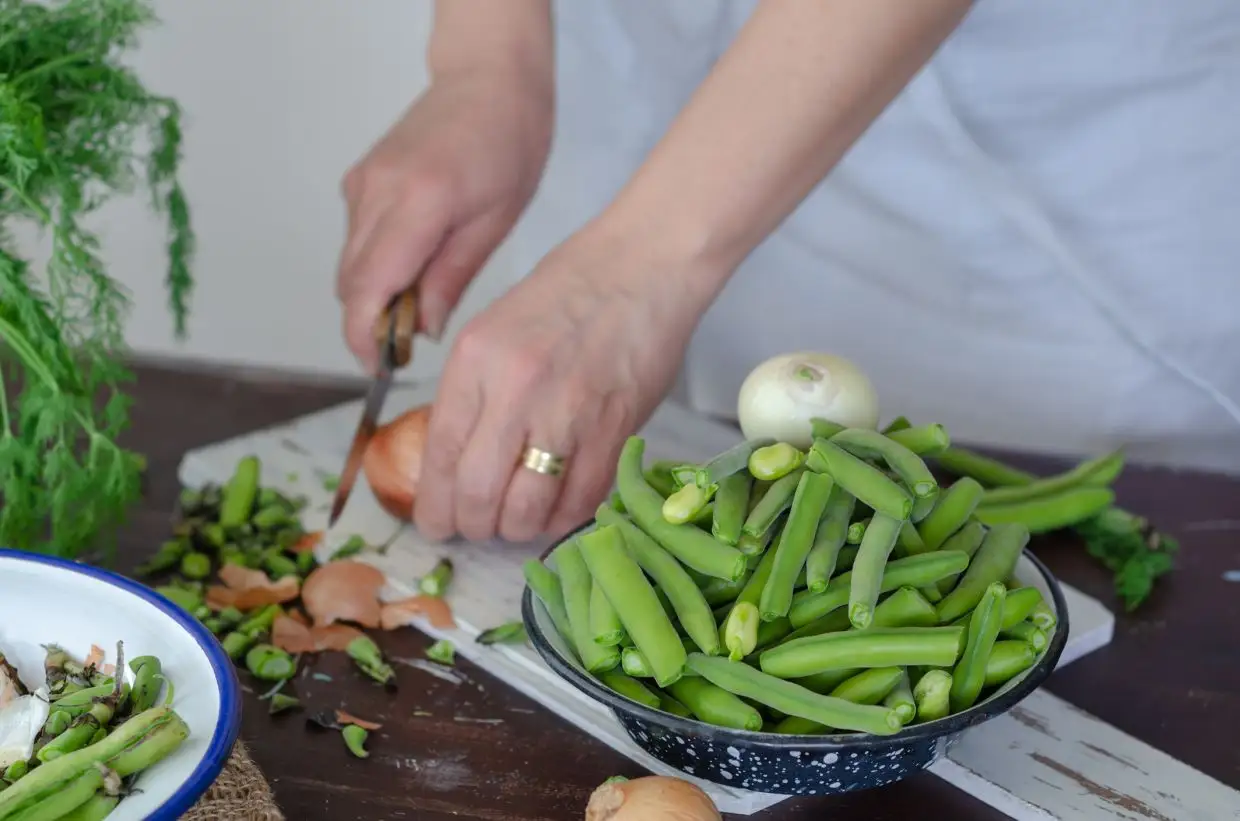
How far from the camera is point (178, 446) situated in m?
1.39

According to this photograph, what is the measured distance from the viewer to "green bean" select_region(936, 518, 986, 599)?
86cm

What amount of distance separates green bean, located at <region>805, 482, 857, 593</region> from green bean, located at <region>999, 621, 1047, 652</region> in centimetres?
11

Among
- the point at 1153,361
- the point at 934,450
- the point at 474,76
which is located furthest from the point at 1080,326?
the point at 474,76

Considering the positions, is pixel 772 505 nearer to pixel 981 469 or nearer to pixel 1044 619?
pixel 1044 619

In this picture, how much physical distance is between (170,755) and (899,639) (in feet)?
1.32

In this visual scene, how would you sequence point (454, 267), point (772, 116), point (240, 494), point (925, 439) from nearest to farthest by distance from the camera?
1. point (925, 439)
2. point (772, 116)
3. point (240, 494)
4. point (454, 267)

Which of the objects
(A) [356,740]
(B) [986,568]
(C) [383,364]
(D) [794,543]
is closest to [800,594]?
(D) [794,543]

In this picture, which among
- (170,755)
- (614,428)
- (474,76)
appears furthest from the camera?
(474,76)

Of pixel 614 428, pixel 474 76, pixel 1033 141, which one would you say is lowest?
pixel 614 428

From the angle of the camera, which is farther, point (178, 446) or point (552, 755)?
point (178, 446)

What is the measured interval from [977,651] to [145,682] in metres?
0.47

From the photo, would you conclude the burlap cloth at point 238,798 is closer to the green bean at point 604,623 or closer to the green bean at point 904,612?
the green bean at point 604,623

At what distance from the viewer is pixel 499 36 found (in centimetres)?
138

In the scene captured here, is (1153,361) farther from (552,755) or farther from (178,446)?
(178,446)
